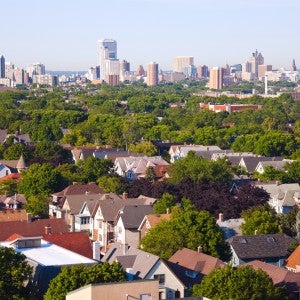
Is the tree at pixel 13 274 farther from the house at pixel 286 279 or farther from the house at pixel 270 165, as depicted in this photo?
the house at pixel 270 165

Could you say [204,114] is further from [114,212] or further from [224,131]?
[114,212]

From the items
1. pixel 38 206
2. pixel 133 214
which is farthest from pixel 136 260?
pixel 38 206

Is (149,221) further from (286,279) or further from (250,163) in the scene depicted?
(250,163)

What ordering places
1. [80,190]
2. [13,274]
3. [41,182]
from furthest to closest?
[41,182], [80,190], [13,274]

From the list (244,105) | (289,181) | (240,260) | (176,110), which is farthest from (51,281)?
(244,105)

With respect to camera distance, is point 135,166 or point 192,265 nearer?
point 192,265
